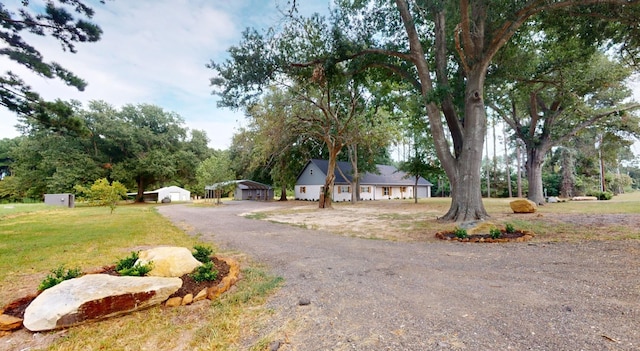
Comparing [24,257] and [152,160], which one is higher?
[152,160]

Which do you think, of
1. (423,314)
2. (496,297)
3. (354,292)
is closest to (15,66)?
(354,292)

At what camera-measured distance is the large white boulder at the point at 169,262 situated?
357 cm

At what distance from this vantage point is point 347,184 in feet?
104

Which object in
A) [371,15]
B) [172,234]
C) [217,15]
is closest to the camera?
[172,234]

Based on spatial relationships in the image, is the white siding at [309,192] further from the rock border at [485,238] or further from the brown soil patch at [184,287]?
the brown soil patch at [184,287]

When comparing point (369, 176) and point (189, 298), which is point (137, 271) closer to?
point (189, 298)

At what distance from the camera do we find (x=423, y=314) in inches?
107

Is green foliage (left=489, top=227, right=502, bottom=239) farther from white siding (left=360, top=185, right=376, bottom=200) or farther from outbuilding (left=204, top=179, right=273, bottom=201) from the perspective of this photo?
outbuilding (left=204, top=179, right=273, bottom=201)

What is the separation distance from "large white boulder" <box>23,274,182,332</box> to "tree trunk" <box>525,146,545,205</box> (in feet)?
70.5

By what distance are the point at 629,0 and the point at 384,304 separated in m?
9.69

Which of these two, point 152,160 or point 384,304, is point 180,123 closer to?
point 152,160

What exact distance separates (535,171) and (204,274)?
69.6 ft

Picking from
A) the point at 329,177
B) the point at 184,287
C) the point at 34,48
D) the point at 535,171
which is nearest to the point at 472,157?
the point at 184,287

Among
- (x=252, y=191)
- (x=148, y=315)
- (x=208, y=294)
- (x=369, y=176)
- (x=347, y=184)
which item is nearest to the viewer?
(x=148, y=315)
